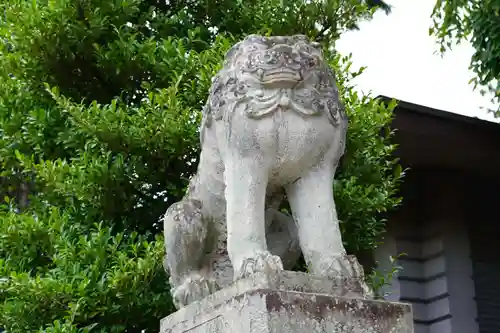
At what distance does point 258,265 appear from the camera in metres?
3.06

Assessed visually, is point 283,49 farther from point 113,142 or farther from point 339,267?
point 113,142

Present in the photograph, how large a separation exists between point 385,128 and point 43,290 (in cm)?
262

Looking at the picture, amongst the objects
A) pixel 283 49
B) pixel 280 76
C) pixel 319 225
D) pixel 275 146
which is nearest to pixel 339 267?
pixel 319 225

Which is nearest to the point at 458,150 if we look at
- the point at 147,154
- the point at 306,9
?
the point at 306,9

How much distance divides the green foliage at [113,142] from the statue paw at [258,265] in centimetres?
160

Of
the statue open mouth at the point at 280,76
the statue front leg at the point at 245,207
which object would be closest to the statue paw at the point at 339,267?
the statue front leg at the point at 245,207

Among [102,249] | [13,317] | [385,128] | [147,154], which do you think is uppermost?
[385,128]

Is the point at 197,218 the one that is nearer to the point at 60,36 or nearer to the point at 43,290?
the point at 43,290

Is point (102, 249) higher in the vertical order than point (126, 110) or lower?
lower

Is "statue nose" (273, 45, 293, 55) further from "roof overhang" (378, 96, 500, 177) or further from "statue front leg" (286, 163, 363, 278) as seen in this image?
"roof overhang" (378, 96, 500, 177)

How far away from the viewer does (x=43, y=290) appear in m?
4.57

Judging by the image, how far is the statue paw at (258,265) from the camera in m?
3.05

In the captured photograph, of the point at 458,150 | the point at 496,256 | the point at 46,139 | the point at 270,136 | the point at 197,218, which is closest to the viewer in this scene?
the point at 270,136

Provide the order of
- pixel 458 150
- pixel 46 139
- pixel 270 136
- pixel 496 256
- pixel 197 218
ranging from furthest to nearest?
pixel 496 256
pixel 458 150
pixel 46 139
pixel 197 218
pixel 270 136
